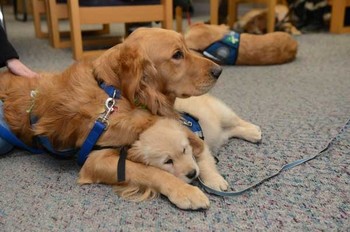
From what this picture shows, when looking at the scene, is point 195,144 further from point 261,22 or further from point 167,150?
point 261,22

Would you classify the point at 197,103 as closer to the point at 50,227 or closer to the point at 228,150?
the point at 228,150

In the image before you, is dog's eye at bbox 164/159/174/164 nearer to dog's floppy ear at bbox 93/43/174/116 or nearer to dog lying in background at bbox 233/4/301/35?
dog's floppy ear at bbox 93/43/174/116

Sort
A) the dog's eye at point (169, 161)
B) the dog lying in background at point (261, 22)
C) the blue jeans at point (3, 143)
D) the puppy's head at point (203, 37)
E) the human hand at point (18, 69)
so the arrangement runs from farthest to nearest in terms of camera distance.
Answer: the dog lying in background at point (261, 22)
the puppy's head at point (203, 37)
the human hand at point (18, 69)
the blue jeans at point (3, 143)
the dog's eye at point (169, 161)

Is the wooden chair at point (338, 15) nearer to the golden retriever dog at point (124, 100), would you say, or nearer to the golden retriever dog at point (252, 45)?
the golden retriever dog at point (252, 45)

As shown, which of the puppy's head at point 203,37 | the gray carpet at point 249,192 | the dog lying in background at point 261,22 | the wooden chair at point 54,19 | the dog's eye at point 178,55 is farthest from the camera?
the dog lying in background at point 261,22

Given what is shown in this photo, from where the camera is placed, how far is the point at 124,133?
0.99 meters

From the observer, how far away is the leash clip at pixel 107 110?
0.99 m

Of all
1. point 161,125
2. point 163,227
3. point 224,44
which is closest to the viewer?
point 163,227

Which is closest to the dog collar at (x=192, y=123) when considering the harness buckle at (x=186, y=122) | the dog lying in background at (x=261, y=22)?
the harness buckle at (x=186, y=122)

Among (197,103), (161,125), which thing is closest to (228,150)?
(197,103)

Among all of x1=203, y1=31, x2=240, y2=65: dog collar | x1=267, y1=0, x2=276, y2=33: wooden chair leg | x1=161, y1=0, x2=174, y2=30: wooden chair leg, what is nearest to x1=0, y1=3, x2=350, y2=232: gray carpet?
x1=203, y1=31, x2=240, y2=65: dog collar

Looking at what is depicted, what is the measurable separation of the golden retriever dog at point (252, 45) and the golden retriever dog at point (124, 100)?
1289 millimetres

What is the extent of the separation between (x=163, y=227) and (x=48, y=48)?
2.70 m

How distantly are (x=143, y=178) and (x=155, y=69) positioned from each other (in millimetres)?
310
